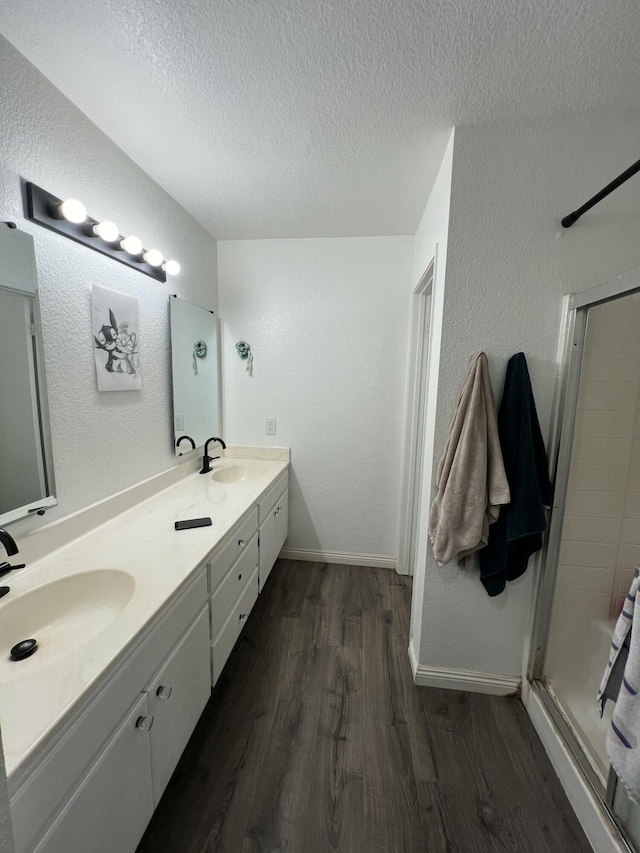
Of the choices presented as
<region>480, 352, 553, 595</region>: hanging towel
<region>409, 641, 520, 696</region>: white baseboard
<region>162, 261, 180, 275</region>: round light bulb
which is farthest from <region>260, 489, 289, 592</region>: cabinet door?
<region>162, 261, 180, 275</region>: round light bulb

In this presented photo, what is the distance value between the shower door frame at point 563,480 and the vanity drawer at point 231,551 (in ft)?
4.38

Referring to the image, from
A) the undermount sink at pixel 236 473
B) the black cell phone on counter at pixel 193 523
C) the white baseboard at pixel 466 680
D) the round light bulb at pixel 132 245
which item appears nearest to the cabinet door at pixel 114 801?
the black cell phone on counter at pixel 193 523

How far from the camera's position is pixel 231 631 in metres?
1.53

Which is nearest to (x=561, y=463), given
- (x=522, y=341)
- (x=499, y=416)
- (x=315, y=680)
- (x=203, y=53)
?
(x=499, y=416)

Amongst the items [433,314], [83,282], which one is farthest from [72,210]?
[433,314]

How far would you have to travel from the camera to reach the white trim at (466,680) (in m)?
1.58

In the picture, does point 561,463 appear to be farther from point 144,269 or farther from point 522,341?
point 144,269

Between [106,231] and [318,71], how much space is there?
96 cm

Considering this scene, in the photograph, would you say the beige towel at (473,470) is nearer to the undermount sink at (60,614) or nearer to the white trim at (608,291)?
the white trim at (608,291)

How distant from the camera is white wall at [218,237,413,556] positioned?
7.80ft

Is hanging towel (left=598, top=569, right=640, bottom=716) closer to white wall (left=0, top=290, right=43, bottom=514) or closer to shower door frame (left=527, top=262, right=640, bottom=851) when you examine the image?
shower door frame (left=527, top=262, right=640, bottom=851)

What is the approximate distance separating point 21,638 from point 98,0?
5.73 feet

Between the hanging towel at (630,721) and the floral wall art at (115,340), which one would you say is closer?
the hanging towel at (630,721)

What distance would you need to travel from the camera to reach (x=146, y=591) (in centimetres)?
103
